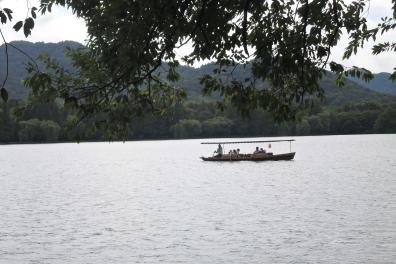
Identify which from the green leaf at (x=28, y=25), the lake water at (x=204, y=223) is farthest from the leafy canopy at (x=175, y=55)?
the lake water at (x=204, y=223)

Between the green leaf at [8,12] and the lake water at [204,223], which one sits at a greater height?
the green leaf at [8,12]

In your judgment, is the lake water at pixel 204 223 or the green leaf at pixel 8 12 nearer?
the green leaf at pixel 8 12

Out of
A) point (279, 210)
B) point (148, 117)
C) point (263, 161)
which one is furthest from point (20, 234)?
point (263, 161)

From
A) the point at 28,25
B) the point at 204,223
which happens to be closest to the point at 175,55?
the point at 28,25

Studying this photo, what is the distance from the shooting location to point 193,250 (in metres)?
27.7

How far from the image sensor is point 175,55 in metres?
11.7

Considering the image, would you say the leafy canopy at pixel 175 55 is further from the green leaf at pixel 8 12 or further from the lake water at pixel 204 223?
the lake water at pixel 204 223

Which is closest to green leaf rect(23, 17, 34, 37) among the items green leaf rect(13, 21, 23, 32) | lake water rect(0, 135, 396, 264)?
green leaf rect(13, 21, 23, 32)

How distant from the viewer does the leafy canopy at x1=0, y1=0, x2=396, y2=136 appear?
921cm

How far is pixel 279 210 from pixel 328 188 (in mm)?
18358

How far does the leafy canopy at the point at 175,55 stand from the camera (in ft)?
30.2

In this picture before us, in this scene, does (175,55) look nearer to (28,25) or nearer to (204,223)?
(28,25)

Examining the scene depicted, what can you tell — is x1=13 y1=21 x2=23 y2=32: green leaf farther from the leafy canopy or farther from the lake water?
the lake water

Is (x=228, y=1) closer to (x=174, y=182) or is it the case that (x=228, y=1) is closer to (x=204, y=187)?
(x=204, y=187)
